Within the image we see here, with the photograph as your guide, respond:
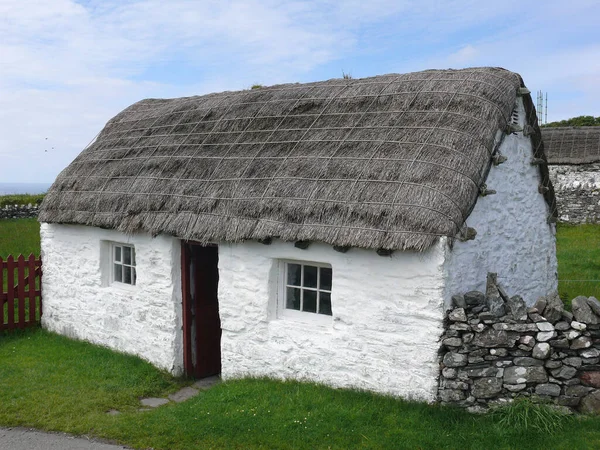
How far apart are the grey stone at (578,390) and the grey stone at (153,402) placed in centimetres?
518

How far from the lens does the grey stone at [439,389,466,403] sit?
6762mm

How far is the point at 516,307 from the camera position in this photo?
6723 millimetres

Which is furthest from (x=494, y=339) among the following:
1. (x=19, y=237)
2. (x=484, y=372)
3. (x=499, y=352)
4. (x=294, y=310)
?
(x=19, y=237)

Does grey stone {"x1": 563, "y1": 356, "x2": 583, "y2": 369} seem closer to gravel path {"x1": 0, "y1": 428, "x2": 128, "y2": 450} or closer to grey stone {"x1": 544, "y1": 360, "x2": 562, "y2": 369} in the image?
grey stone {"x1": 544, "y1": 360, "x2": 562, "y2": 369}

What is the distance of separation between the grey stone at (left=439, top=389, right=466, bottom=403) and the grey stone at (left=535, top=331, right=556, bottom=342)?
3.46 ft

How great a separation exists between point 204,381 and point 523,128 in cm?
628

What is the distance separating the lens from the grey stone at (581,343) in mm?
6368

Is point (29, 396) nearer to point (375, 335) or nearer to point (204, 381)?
point (204, 381)

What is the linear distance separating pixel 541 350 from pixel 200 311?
5.29 meters

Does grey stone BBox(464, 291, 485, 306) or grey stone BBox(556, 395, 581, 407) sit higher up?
grey stone BBox(464, 291, 485, 306)

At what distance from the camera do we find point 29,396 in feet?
26.5

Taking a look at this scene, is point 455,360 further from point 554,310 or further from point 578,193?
point 578,193

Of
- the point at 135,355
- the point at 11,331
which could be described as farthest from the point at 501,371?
the point at 11,331

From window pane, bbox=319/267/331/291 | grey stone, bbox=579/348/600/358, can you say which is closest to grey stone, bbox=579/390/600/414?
grey stone, bbox=579/348/600/358
